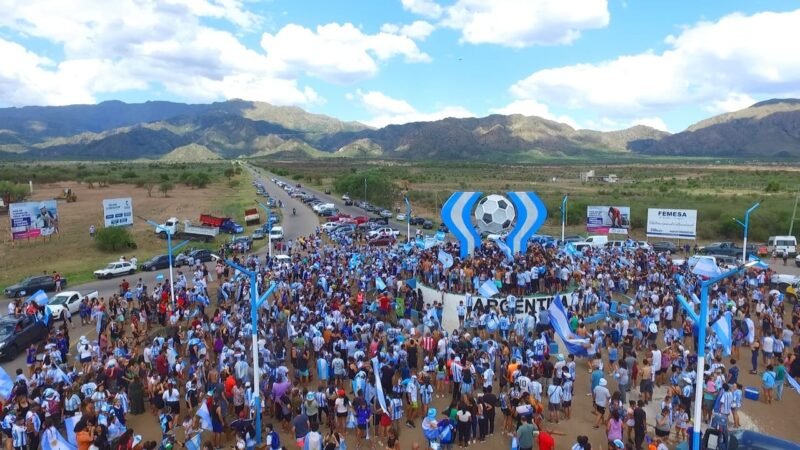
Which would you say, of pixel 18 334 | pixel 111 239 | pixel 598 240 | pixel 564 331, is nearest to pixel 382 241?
pixel 598 240

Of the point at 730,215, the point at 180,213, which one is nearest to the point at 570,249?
the point at 730,215

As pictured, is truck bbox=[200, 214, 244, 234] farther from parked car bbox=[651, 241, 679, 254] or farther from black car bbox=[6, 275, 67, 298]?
parked car bbox=[651, 241, 679, 254]

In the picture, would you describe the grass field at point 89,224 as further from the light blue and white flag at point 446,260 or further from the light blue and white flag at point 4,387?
the light blue and white flag at point 446,260

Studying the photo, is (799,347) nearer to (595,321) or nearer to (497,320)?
(595,321)

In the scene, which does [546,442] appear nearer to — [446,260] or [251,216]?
[446,260]

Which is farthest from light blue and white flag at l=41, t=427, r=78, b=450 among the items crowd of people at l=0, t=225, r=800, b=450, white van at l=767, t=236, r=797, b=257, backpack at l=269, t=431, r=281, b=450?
white van at l=767, t=236, r=797, b=257

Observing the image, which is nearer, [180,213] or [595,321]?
[595,321]
